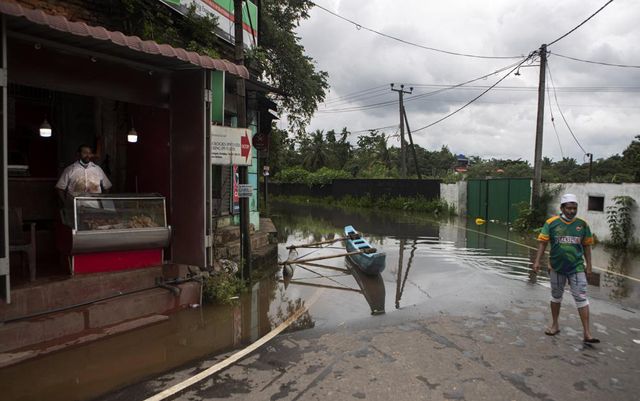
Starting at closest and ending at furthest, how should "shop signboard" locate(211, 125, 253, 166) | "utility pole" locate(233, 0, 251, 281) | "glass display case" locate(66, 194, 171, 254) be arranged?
1. "glass display case" locate(66, 194, 171, 254)
2. "shop signboard" locate(211, 125, 253, 166)
3. "utility pole" locate(233, 0, 251, 281)

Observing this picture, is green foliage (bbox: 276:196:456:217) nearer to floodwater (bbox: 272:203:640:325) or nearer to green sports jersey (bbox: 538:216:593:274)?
floodwater (bbox: 272:203:640:325)

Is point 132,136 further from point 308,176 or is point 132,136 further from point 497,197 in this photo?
point 308,176

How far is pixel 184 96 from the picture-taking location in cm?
705

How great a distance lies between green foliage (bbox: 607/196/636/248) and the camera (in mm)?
13523

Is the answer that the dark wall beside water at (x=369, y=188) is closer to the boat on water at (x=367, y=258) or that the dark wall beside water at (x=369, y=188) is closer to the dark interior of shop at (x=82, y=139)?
the boat on water at (x=367, y=258)

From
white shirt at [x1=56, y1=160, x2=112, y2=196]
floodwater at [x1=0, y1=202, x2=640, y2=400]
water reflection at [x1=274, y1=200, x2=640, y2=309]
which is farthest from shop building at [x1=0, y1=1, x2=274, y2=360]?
water reflection at [x1=274, y1=200, x2=640, y2=309]

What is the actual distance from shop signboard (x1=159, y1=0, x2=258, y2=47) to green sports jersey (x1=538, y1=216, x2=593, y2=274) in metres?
7.55

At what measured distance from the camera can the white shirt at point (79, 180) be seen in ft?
22.1

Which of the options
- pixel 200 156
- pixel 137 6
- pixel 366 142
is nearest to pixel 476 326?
pixel 200 156

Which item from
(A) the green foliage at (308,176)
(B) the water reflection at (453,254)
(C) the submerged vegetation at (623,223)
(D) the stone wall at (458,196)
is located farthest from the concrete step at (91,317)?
(A) the green foliage at (308,176)

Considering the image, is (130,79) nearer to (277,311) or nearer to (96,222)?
(96,222)

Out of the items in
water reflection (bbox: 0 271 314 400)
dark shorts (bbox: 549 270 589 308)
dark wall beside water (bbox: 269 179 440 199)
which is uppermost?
dark wall beside water (bbox: 269 179 440 199)

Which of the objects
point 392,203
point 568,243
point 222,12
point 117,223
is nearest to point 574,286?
point 568,243

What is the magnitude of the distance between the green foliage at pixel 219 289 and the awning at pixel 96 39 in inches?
128
